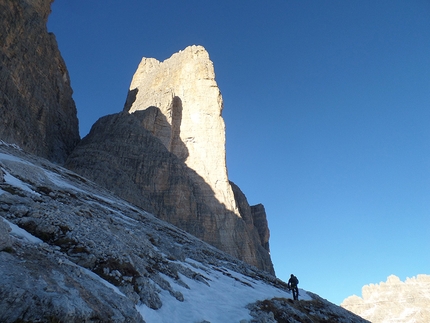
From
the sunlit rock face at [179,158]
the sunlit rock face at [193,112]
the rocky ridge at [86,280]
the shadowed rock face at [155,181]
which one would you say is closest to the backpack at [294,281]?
the rocky ridge at [86,280]

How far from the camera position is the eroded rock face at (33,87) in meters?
48.6

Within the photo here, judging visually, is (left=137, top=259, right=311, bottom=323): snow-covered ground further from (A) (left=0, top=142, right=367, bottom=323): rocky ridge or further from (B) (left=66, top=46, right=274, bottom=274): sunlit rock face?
(B) (left=66, top=46, right=274, bottom=274): sunlit rock face

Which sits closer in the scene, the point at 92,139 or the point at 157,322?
the point at 157,322

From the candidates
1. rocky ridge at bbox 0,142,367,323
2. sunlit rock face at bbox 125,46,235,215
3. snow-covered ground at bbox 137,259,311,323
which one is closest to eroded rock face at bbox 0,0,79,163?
sunlit rock face at bbox 125,46,235,215

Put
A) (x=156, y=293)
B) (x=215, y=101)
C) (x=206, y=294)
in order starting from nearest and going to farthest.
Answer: (x=156, y=293) < (x=206, y=294) < (x=215, y=101)

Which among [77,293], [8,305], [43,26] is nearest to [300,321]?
[77,293]

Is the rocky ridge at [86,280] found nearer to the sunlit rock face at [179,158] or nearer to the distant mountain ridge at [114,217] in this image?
the distant mountain ridge at [114,217]

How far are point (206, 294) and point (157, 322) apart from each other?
16.6ft

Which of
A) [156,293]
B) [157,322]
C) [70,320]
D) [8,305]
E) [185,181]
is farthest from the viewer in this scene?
[185,181]

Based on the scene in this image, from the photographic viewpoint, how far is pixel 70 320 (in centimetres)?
654

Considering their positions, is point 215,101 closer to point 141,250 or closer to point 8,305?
point 141,250

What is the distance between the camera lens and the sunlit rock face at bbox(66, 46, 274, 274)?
59.9 m

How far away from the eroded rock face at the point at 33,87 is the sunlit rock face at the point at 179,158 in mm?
4735

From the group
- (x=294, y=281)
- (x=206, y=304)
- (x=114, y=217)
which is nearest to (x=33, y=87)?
(x=114, y=217)
